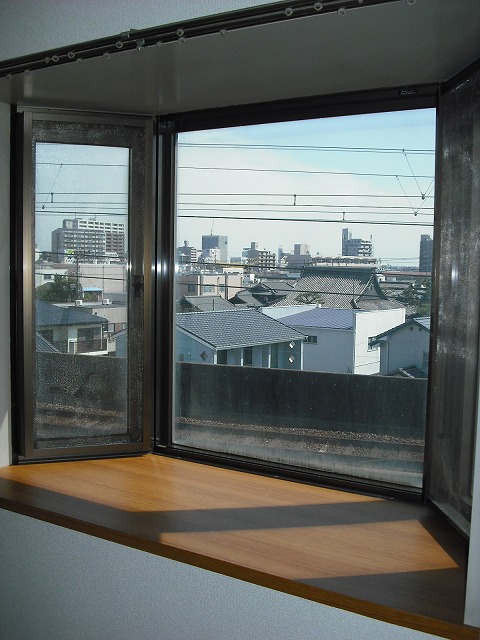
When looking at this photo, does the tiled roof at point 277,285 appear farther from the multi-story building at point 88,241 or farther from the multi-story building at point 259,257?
the multi-story building at point 88,241

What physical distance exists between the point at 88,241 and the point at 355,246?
3.86 feet

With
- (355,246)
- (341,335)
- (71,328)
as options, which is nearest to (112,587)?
(71,328)

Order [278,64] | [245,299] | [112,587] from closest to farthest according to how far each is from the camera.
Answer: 1. [278,64]
2. [112,587]
3. [245,299]

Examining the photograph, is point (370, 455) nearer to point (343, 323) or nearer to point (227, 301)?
point (343, 323)

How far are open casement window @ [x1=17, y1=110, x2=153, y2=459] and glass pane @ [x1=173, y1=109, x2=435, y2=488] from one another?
0.20m

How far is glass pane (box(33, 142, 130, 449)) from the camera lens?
288cm

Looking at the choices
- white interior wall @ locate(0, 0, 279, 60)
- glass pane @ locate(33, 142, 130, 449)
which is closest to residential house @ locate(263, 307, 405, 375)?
glass pane @ locate(33, 142, 130, 449)

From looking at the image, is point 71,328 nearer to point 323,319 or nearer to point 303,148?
point 323,319

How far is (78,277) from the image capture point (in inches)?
115

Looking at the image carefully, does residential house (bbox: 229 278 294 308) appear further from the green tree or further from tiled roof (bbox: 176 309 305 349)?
the green tree

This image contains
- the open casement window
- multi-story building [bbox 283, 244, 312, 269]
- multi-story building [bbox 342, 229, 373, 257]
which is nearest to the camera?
multi-story building [bbox 342, 229, 373, 257]

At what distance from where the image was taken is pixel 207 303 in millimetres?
2912

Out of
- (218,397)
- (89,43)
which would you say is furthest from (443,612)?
(89,43)

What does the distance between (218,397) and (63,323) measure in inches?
30.0
